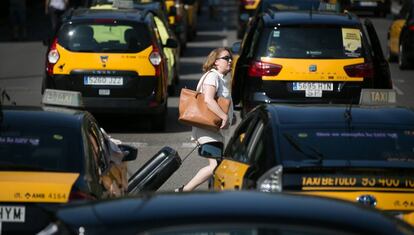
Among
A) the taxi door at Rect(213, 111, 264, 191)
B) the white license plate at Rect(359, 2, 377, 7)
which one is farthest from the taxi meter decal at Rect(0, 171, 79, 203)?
the white license plate at Rect(359, 2, 377, 7)

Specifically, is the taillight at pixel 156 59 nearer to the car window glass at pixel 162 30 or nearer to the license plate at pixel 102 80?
the license plate at pixel 102 80

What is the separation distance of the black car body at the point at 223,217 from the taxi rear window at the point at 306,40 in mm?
10704

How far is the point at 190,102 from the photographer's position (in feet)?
39.4

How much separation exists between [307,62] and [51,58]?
380cm

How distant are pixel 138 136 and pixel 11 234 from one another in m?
9.91

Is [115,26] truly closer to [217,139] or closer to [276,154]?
[217,139]

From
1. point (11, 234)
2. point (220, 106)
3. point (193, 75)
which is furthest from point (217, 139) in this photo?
point (193, 75)

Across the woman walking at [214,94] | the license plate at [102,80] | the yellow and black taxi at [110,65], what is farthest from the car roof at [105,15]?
the woman walking at [214,94]

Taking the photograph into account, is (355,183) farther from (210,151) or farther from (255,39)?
(255,39)

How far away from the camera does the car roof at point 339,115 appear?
9.07 meters

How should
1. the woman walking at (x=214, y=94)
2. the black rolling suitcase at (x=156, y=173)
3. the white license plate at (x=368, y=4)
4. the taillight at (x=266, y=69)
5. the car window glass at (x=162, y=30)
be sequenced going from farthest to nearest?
the white license plate at (x=368, y=4) → the car window glass at (x=162, y=30) → the taillight at (x=266, y=69) → the woman walking at (x=214, y=94) → the black rolling suitcase at (x=156, y=173)

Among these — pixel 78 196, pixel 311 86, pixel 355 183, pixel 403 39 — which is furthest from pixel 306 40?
pixel 403 39

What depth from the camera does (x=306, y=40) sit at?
1633 centimetres

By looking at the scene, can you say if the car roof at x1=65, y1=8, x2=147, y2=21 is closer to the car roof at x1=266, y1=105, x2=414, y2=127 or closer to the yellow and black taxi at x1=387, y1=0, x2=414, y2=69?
the car roof at x1=266, y1=105, x2=414, y2=127
